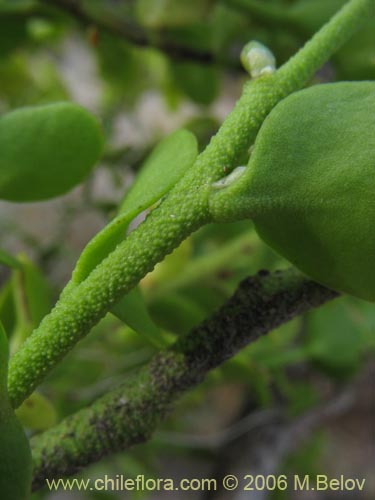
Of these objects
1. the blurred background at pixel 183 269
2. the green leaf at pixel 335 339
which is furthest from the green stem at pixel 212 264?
the green leaf at pixel 335 339

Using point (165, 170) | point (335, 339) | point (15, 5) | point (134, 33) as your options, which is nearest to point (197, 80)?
point (134, 33)

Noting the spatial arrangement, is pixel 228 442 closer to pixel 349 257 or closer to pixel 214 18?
pixel 214 18

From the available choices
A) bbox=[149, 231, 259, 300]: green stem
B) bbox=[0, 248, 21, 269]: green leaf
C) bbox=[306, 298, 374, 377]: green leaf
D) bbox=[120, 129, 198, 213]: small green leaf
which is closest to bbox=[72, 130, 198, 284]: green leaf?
bbox=[120, 129, 198, 213]: small green leaf

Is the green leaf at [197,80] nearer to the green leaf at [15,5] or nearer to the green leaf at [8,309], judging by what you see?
the green leaf at [15,5]

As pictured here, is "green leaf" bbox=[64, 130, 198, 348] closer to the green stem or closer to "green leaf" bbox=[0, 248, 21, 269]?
"green leaf" bbox=[0, 248, 21, 269]

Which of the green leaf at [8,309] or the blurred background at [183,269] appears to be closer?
the green leaf at [8,309]
